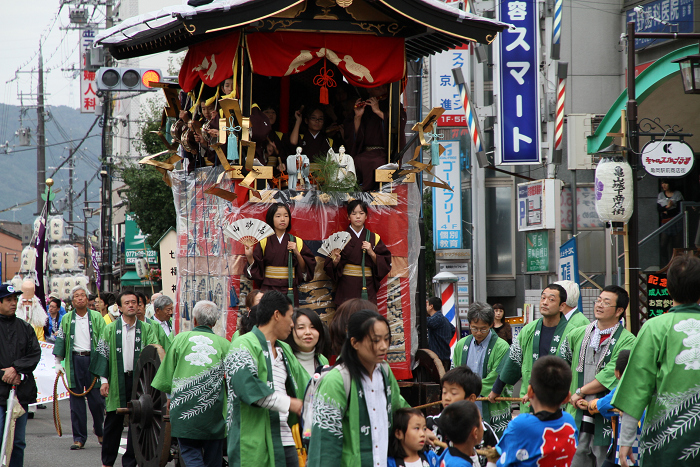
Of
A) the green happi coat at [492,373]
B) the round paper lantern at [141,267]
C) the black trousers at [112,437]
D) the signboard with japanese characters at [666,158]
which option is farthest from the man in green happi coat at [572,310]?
the round paper lantern at [141,267]

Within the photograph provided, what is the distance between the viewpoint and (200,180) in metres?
9.17

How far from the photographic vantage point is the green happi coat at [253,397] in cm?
505

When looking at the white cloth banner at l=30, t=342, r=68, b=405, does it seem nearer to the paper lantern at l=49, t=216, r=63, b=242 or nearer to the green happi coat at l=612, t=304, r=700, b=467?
the green happi coat at l=612, t=304, r=700, b=467

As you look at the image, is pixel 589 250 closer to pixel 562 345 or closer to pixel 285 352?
pixel 562 345

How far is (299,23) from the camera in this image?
8688mm

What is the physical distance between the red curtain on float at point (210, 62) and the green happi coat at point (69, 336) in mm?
3352

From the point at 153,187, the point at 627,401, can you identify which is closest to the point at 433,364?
the point at 627,401

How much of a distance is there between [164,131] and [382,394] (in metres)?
6.87

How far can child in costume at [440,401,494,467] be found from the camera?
416 centimetres

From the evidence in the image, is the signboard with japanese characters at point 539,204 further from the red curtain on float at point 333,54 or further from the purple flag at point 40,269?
the purple flag at point 40,269

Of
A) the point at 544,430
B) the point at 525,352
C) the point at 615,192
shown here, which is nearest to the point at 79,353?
the point at 525,352

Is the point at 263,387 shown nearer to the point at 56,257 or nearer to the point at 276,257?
the point at 276,257

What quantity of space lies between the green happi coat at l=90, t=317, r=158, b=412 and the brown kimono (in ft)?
8.82

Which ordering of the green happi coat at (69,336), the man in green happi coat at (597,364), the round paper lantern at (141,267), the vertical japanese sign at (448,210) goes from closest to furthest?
the man in green happi coat at (597,364), the green happi coat at (69,336), the vertical japanese sign at (448,210), the round paper lantern at (141,267)
